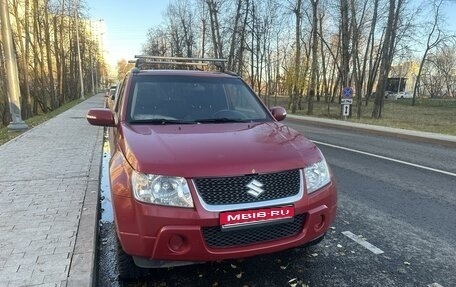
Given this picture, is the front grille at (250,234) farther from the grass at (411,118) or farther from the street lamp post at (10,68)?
the grass at (411,118)

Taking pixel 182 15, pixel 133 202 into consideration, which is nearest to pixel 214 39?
pixel 182 15

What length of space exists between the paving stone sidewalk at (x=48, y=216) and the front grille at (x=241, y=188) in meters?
1.26

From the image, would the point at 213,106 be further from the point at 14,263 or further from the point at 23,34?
the point at 23,34

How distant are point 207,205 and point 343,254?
1.78 metres

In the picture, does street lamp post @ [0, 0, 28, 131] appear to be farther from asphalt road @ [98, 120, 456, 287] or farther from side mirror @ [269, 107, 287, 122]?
side mirror @ [269, 107, 287, 122]

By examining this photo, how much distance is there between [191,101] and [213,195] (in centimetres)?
179

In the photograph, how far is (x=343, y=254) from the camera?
3830mm

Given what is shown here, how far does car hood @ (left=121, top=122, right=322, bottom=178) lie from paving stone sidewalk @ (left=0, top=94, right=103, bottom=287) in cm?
114

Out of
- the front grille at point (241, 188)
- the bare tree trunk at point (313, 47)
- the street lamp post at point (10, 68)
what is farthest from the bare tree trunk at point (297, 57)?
the front grille at point (241, 188)

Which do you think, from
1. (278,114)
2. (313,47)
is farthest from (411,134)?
(313,47)

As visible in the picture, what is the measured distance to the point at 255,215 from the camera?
288cm

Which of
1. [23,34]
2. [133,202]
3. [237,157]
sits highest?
[23,34]

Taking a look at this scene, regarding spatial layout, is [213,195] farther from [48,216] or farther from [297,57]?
[297,57]

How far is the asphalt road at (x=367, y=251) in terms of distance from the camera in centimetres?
336
